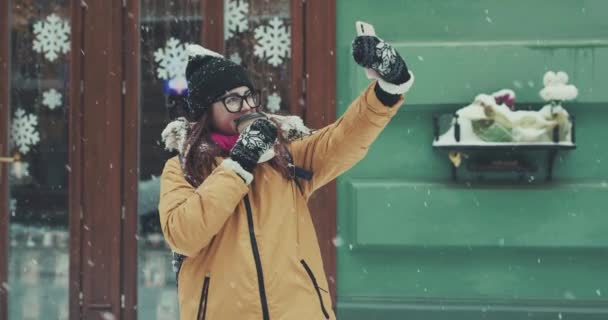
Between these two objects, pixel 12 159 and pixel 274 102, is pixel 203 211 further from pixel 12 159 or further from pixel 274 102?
pixel 12 159

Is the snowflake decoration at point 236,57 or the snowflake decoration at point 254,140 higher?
the snowflake decoration at point 236,57

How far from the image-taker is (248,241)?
237cm

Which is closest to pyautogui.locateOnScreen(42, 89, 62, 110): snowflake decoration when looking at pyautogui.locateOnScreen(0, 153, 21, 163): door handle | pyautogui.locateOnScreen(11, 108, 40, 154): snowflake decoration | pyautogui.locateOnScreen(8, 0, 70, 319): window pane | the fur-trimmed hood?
pyautogui.locateOnScreen(8, 0, 70, 319): window pane

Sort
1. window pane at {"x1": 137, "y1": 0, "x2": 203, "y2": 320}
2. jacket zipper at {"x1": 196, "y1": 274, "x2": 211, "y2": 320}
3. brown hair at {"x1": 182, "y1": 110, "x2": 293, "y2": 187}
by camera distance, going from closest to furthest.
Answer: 1. jacket zipper at {"x1": 196, "y1": 274, "x2": 211, "y2": 320}
2. brown hair at {"x1": 182, "y1": 110, "x2": 293, "y2": 187}
3. window pane at {"x1": 137, "y1": 0, "x2": 203, "y2": 320}

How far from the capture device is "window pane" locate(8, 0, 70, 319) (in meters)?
5.09

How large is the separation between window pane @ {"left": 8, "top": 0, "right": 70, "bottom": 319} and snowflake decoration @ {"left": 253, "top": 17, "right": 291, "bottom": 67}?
1.31m

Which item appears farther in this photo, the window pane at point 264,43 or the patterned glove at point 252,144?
the window pane at point 264,43

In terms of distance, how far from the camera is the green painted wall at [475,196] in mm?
4477

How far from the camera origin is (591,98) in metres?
4.46

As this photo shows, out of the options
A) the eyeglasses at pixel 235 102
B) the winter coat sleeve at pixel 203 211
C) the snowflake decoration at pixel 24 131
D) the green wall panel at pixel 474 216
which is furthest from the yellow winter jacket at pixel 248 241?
the snowflake decoration at pixel 24 131

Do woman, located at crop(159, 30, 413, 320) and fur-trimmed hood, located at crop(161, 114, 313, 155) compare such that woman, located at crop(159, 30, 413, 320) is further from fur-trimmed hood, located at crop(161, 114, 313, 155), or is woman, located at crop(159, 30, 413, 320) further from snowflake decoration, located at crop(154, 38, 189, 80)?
snowflake decoration, located at crop(154, 38, 189, 80)

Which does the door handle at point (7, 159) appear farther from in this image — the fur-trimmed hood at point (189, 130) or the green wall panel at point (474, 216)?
the fur-trimmed hood at point (189, 130)

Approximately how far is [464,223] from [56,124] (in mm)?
2744

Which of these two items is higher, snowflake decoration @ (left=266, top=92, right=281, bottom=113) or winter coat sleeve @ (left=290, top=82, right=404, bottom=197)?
snowflake decoration @ (left=266, top=92, right=281, bottom=113)
